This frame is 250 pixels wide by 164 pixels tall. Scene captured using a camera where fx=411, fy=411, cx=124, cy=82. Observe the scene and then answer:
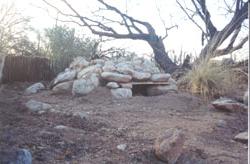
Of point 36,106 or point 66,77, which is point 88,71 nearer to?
point 66,77

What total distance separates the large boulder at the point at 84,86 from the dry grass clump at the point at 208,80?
1372mm

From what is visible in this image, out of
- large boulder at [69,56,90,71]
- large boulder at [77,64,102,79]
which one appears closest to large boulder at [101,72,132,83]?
large boulder at [77,64,102,79]

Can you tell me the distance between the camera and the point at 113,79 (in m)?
5.44

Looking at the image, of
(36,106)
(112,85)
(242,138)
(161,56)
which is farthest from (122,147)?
(161,56)

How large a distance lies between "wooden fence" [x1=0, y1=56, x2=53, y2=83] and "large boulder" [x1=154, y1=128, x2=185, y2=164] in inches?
173

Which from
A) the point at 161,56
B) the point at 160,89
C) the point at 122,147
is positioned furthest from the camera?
the point at 161,56

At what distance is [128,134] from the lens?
3.34 metres

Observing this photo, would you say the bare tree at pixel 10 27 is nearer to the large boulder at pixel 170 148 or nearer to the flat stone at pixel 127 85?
the flat stone at pixel 127 85

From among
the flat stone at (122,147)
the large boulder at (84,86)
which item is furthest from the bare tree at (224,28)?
the flat stone at (122,147)

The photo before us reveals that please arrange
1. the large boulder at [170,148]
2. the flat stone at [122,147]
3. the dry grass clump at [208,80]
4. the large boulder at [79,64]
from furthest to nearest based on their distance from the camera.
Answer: the large boulder at [79,64], the dry grass clump at [208,80], the flat stone at [122,147], the large boulder at [170,148]

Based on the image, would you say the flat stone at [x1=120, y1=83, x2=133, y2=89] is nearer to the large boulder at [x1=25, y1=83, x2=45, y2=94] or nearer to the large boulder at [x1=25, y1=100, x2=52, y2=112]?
the large boulder at [x1=25, y1=83, x2=45, y2=94]

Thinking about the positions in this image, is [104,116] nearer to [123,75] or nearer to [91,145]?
[91,145]

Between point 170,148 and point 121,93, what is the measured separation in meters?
2.58

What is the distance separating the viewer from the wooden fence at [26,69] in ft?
22.0
